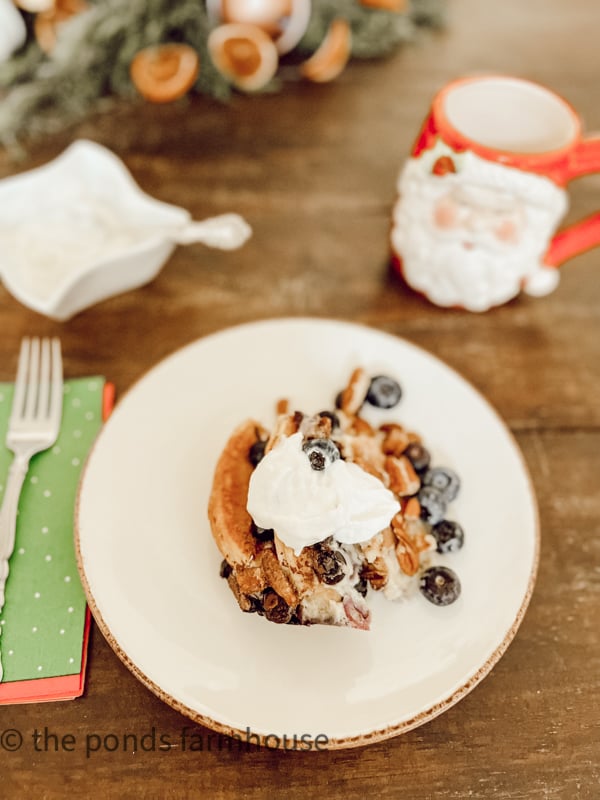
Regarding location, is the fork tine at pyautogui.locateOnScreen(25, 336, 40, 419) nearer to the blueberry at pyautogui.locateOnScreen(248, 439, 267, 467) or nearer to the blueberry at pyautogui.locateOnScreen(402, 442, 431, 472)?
the blueberry at pyautogui.locateOnScreen(248, 439, 267, 467)

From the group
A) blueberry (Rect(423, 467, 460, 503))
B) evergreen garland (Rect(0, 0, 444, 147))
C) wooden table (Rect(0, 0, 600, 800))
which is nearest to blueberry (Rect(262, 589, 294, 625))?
wooden table (Rect(0, 0, 600, 800))

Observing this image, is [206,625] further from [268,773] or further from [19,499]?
[19,499]

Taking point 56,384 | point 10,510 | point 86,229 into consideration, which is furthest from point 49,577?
point 86,229

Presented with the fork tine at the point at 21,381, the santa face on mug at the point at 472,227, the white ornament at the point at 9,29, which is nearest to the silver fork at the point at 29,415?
the fork tine at the point at 21,381

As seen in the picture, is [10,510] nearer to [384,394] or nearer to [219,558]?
[219,558]

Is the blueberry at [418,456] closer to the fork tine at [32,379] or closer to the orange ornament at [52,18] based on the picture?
the fork tine at [32,379]

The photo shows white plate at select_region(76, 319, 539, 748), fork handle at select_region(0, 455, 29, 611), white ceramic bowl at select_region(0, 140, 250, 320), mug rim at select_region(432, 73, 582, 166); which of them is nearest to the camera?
white plate at select_region(76, 319, 539, 748)
